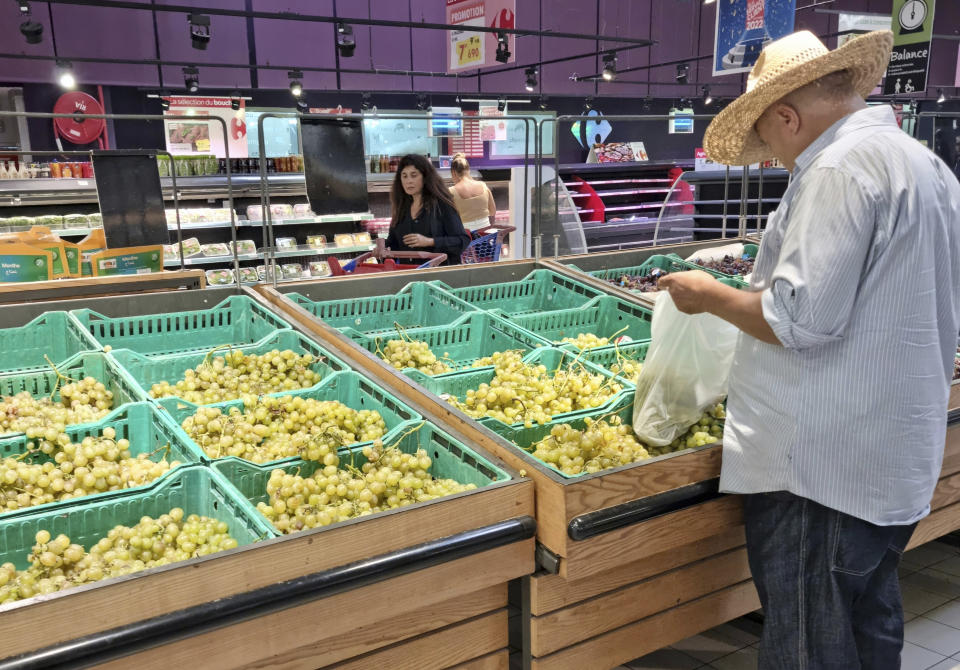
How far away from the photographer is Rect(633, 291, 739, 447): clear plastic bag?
7.64ft

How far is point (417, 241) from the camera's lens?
514 cm

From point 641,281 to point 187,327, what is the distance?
7.80 ft

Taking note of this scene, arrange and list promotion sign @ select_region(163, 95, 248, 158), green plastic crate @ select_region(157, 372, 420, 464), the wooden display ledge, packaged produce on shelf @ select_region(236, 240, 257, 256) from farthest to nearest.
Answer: promotion sign @ select_region(163, 95, 248, 158), packaged produce on shelf @ select_region(236, 240, 257, 256), the wooden display ledge, green plastic crate @ select_region(157, 372, 420, 464)

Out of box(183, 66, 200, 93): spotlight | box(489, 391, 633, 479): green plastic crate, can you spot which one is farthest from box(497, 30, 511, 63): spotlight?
box(489, 391, 633, 479): green plastic crate

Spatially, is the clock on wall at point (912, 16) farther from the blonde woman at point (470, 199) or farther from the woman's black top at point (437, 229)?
the woman's black top at point (437, 229)

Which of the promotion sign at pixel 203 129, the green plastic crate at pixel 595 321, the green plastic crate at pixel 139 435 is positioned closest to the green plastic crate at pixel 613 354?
the green plastic crate at pixel 595 321

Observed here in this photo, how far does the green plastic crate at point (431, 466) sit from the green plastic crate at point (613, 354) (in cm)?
87

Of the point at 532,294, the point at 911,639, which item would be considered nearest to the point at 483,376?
the point at 532,294

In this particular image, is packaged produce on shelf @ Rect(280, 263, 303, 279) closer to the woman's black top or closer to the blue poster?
the woman's black top

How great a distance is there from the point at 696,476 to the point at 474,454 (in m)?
0.62

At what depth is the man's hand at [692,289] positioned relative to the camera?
6.09 ft

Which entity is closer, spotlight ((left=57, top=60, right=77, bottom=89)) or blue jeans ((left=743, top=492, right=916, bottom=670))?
blue jeans ((left=743, top=492, right=916, bottom=670))

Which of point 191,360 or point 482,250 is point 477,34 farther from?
point 191,360

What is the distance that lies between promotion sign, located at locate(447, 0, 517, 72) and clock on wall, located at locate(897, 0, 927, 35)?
5519mm
